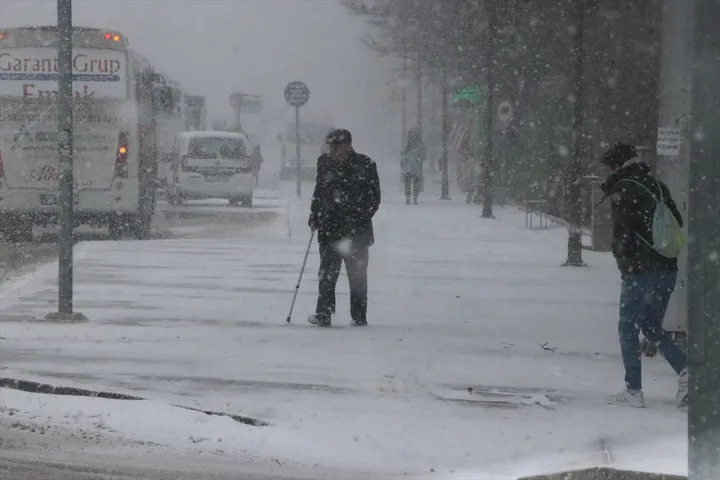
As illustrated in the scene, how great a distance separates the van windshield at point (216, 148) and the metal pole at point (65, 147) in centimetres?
2047

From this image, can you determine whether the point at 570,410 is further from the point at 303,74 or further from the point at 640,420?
the point at 303,74

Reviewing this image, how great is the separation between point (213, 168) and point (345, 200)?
68.3ft

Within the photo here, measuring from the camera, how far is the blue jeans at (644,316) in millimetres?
8344

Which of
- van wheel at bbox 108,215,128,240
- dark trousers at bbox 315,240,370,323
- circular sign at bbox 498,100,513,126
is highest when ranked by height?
circular sign at bbox 498,100,513,126

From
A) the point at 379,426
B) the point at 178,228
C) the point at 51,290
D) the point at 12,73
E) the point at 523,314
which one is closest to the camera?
the point at 379,426

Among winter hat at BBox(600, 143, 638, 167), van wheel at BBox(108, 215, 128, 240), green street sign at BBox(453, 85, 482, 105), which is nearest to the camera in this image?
winter hat at BBox(600, 143, 638, 167)

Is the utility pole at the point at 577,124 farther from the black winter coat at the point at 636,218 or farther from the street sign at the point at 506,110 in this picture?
the street sign at the point at 506,110

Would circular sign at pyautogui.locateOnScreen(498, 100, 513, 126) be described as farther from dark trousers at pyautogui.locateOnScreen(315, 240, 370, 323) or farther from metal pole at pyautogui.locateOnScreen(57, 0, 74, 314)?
metal pole at pyautogui.locateOnScreen(57, 0, 74, 314)

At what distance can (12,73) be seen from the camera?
20516mm

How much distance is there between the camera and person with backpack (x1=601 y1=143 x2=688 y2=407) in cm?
832

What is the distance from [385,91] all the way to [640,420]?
10081 cm

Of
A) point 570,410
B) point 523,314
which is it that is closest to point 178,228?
point 523,314

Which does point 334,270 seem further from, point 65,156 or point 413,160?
point 413,160

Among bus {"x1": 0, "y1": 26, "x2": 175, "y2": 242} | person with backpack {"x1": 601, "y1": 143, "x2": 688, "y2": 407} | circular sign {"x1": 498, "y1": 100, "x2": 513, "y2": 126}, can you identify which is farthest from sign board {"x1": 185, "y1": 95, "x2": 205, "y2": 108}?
person with backpack {"x1": 601, "y1": 143, "x2": 688, "y2": 407}
